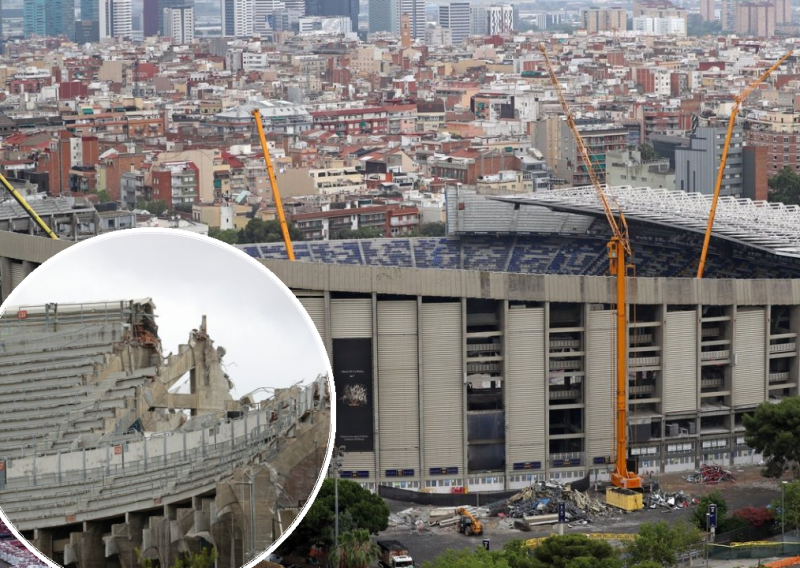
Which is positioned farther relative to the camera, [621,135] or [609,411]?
[621,135]

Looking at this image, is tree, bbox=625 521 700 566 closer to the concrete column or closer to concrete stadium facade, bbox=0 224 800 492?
concrete stadium facade, bbox=0 224 800 492

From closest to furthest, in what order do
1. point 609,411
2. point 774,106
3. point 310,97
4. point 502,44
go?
1. point 609,411
2. point 774,106
3. point 310,97
4. point 502,44

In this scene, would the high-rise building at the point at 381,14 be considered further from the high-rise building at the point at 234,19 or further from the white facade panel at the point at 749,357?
the white facade panel at the point at 749,357

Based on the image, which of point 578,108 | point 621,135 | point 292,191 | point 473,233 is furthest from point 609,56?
point 473,233

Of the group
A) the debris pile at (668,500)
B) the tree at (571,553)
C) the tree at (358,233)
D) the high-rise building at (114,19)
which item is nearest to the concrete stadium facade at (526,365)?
the debris pile at (668,500)

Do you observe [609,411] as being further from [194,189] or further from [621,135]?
[621,135]

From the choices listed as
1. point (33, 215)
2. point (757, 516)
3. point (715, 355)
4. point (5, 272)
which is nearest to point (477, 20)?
point (33, 215)
